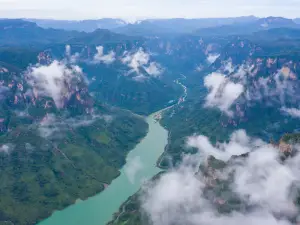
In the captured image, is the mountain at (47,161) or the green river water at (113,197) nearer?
the green river water at (113,197)

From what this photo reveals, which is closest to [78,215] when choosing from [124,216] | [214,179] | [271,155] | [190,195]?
[124,216]

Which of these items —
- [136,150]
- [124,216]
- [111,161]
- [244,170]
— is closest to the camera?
[244,170]

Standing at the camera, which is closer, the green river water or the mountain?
the green river water

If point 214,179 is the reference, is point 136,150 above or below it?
below

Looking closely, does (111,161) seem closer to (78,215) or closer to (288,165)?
(78,215)

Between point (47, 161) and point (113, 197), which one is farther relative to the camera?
point (47, 161)

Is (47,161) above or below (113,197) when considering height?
above

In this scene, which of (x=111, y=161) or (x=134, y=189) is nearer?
(x=134, y=189)

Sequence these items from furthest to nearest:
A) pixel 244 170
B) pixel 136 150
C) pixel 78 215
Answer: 1. pixel 136 150
2. pixel 78 215
3. pixel 244 170
